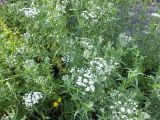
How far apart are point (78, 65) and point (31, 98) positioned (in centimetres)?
58

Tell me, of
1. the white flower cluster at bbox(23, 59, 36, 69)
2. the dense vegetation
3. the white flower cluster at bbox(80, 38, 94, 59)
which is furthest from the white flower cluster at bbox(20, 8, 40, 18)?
the white flower cluster at bbox(23, 59, 36, 69)

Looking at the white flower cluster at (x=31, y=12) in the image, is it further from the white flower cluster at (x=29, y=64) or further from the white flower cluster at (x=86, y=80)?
the white flower cluster at (x=86, y=80)

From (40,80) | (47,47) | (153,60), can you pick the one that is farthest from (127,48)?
(40,80)

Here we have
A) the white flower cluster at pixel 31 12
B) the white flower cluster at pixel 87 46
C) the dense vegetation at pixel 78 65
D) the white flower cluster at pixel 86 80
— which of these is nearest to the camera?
the white flower cluster at pixel 86 80

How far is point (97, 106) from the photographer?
3219 mm

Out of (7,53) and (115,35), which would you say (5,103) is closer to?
(7,53)

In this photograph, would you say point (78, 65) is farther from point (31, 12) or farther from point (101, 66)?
point (31, 12)

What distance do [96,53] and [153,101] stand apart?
2.22ft

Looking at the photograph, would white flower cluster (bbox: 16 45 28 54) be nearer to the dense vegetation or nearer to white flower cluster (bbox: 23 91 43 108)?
the dense vegetation

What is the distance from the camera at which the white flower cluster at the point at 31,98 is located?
3098 mm

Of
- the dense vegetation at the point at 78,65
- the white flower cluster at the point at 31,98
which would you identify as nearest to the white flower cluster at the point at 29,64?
the dense vegetation at the point at 78,65

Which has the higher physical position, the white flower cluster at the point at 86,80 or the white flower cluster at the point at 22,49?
the white flower cluster at the point at 22,49

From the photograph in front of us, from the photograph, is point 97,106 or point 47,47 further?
point 47,47

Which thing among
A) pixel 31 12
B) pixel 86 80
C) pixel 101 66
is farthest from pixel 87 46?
pixel 31 12
